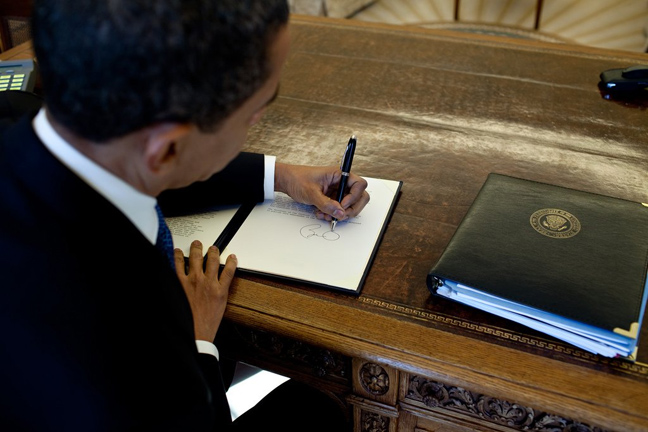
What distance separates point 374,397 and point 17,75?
1313 mm

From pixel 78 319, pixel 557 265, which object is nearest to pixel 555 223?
pixel 557 265

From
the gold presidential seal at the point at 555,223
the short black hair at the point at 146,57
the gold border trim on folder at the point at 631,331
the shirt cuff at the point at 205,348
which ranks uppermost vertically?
the short black hair at the point at 146,57

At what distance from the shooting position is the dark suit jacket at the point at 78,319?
0.76m

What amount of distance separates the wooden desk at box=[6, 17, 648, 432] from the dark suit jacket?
0.26 metres

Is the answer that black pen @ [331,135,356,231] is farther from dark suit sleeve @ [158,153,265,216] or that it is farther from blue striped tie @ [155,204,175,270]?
blue striped tie @ [155,204,175,270]

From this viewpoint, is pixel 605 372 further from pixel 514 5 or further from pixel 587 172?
pixel 514 5

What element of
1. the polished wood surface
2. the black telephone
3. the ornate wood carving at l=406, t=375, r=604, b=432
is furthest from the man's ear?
the polished wood surface

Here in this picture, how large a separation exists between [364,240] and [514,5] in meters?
3.61

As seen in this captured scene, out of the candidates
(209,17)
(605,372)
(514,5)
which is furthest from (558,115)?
(514,5)

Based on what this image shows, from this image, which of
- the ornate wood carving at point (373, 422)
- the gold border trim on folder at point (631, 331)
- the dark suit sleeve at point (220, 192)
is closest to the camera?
the gold border trim on folder at point (631, 331)

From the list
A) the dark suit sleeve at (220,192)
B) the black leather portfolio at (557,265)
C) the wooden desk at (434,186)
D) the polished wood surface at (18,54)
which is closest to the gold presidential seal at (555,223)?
the black leather portfolio at (557,265)

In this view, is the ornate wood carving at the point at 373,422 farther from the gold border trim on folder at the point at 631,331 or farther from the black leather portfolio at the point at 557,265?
the gold border trim on folder at the point at 631,331

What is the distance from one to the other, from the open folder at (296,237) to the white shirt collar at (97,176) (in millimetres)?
271

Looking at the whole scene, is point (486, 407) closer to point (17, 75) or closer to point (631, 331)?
point (631, 331)
